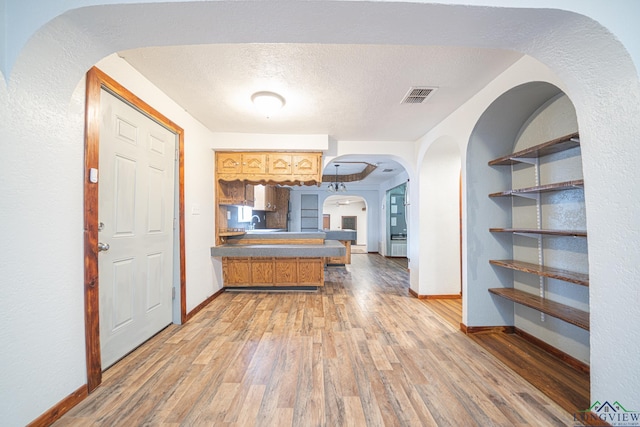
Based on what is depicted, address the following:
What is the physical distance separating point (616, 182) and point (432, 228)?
2477 millimetres

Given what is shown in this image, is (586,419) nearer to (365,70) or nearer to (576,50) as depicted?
(576,50)

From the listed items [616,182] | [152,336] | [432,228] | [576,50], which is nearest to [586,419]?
[616,182]

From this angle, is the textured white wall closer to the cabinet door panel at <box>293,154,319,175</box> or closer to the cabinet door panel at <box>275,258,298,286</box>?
the cabinet door panel at <box>293,154,319,175</box>

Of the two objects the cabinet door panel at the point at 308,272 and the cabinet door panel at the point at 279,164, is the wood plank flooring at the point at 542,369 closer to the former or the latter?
the cabinet door panel at the point at 308,272

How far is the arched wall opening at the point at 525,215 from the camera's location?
1952mm

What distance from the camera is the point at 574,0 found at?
1.11 metres

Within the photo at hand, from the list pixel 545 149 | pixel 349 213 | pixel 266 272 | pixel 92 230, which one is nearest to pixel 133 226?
pixel 92 230

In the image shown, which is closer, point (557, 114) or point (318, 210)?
point (557, 114)

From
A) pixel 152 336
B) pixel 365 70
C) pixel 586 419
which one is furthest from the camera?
pixel 152 336

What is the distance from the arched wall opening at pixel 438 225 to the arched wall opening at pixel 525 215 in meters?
1.09

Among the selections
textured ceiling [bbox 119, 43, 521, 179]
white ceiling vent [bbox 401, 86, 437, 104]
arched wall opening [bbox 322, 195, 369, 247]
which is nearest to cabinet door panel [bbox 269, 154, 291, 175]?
textured ceiling [bbox 119, 43, 521, 179]

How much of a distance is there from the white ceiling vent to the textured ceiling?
0.06 m
